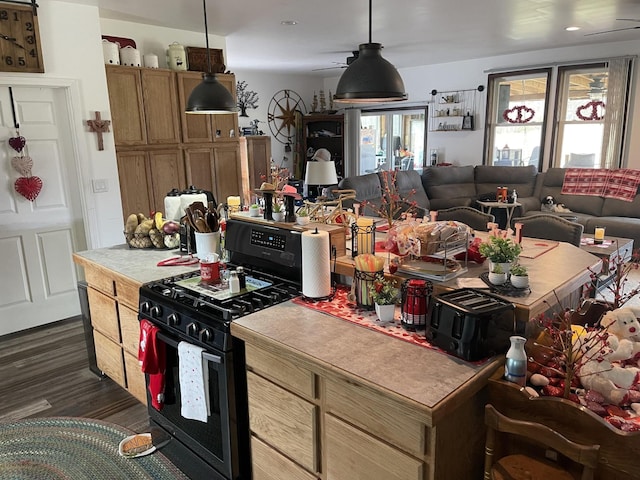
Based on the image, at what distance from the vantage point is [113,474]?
7.59 ft

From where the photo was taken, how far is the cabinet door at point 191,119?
15.3 ft

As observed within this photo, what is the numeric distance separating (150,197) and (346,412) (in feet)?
12.2

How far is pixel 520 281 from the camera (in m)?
1.71

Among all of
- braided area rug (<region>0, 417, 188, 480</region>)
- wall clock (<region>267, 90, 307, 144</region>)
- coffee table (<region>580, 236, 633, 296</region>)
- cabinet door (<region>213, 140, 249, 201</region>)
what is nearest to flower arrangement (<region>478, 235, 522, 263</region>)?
braided area rug (<region>0, 417, 188, 480</region>)

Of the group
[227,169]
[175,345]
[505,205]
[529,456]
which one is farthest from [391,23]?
[529,456]

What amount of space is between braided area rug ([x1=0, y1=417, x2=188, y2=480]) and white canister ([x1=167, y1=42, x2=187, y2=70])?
335cm

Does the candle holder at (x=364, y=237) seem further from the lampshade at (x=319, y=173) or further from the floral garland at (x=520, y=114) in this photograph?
the floral garland at (x=520, y=114)

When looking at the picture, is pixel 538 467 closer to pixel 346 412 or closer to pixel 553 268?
pixel 346 412

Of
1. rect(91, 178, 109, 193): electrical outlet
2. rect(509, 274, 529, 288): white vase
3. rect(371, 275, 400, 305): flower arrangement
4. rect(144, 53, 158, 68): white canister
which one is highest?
rect(144, 53, 158, 68): white canister

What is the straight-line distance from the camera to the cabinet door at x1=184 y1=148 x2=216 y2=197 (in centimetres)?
485

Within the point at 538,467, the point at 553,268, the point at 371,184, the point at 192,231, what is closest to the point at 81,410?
the point at 192,231

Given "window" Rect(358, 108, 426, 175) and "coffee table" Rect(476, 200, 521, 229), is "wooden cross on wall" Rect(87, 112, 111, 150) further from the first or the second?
"window" Rect(358, 108, 426, 175)

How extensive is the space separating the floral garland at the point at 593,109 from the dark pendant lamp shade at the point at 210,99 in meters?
5.70

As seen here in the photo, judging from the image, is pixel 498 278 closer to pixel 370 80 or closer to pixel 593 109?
pixel 370 80
